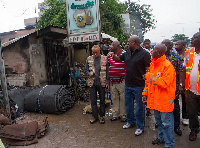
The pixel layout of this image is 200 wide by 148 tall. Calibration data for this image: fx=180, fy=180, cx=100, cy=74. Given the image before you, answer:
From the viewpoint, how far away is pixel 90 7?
6230mm

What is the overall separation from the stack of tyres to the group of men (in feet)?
4.30

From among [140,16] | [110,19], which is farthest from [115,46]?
[140,16]

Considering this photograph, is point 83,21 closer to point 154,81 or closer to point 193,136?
point 154,81

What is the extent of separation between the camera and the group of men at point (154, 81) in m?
3.08

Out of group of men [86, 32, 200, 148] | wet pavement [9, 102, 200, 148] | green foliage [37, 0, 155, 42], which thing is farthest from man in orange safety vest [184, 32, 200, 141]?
green foliage [37, 0, 155, 42]

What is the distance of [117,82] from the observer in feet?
15.9

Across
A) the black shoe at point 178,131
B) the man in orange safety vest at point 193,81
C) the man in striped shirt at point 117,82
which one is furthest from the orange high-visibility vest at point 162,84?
the man in striped shirt at point 117,82

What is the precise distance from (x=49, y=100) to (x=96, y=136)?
2.17 meters

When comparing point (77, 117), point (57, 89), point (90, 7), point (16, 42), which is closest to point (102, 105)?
point (77, 117)

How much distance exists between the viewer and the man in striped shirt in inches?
184

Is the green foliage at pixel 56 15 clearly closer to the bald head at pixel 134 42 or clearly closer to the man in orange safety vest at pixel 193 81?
the bald head at pixel 134 42

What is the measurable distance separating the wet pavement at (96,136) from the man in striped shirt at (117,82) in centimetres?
27

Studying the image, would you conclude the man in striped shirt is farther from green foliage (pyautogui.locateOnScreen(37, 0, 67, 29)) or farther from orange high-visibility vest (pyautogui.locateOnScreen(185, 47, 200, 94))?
green foliage (pyautogui.locateOnScreen(37, 0, 67, 29))

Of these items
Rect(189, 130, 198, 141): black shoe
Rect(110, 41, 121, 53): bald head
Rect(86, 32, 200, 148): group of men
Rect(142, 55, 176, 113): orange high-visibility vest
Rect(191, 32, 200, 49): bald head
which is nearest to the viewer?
Rect(142, 55, 176, 113): orange high-visibility vest
